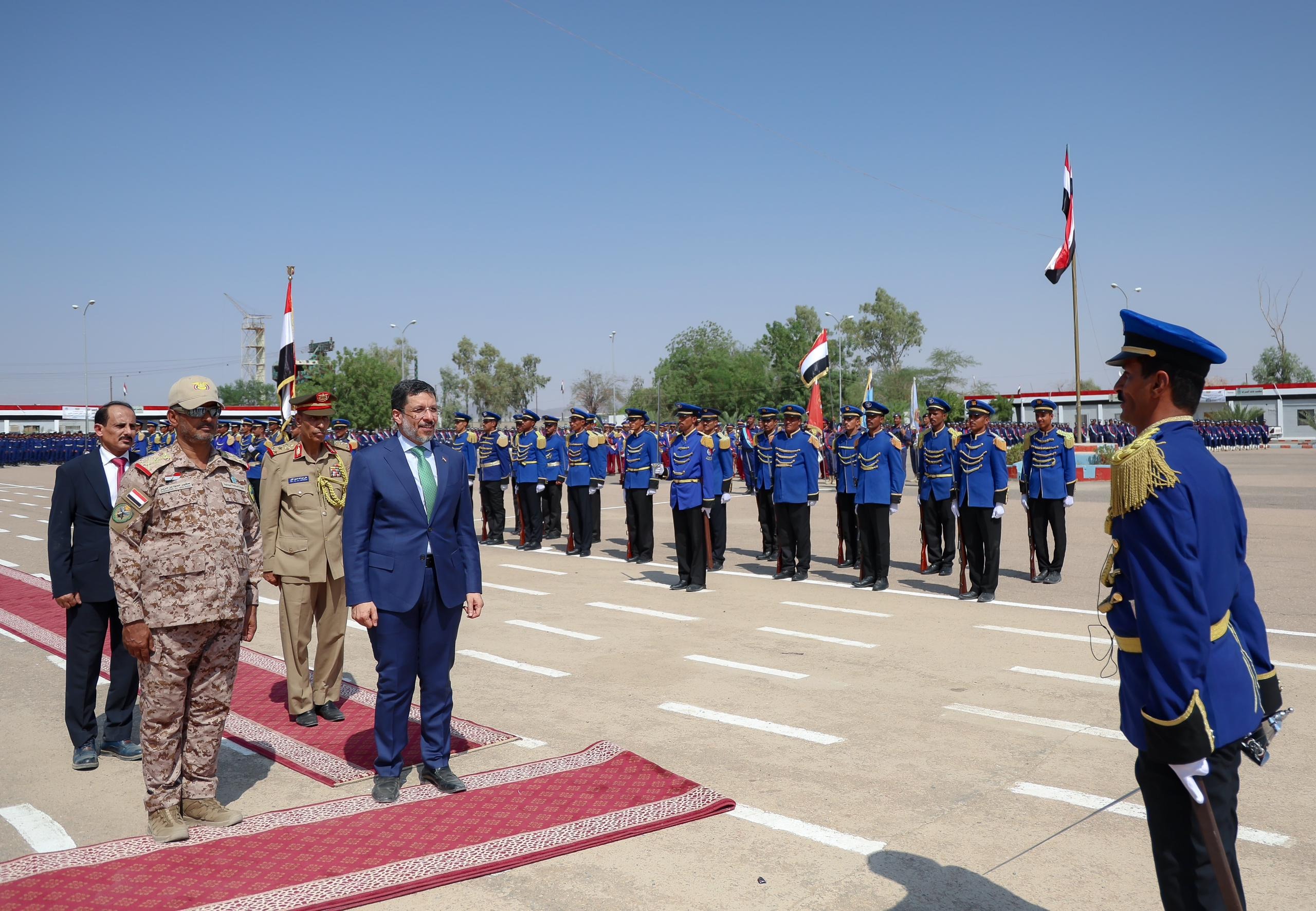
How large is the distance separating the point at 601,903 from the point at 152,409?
97785mm

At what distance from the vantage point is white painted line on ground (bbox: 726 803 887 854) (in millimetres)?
4207

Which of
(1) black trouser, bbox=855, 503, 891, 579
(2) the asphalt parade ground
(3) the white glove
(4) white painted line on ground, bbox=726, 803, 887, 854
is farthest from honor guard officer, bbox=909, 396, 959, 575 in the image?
(3) the white glove

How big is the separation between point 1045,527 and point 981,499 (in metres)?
1.43

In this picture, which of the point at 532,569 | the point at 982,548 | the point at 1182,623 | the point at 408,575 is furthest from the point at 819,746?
the point at 532,569

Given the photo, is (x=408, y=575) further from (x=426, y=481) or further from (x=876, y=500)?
(x=876, y=500)

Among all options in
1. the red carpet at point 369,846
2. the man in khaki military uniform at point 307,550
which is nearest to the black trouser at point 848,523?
the man in khaki military uniform at point 307,550

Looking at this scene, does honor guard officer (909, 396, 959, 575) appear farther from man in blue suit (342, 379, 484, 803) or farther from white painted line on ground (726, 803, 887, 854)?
man in blue suit (342, 379, 484, 803)

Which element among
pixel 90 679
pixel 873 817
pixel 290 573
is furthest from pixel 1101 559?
pixel 90 679

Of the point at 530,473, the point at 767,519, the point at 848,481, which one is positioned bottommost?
the point at 767,519

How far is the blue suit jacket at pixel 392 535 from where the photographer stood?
4.90 m

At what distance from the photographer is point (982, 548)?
1041 centimetres

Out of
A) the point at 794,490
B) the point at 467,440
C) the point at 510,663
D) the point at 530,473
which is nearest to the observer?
the point at 510,663

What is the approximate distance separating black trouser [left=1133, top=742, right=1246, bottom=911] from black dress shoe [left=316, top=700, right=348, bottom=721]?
4978mm

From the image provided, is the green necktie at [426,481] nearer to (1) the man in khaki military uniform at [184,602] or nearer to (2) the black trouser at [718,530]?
(1) the man in khaki military uniform at [184,602]
